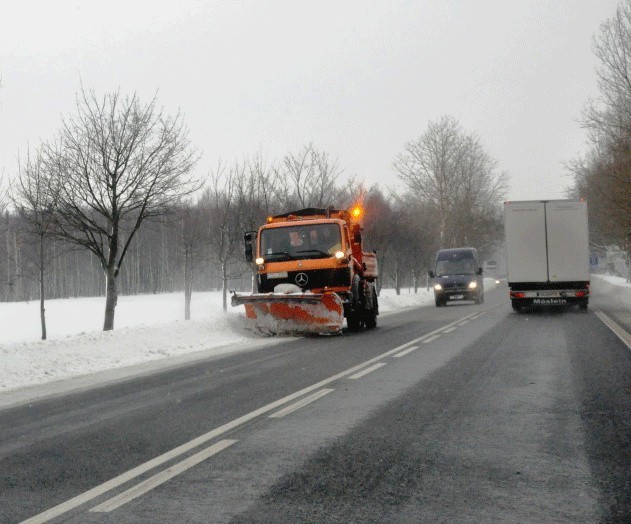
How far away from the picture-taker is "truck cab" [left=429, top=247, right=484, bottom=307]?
3741 cm

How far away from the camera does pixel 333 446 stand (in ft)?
20.8

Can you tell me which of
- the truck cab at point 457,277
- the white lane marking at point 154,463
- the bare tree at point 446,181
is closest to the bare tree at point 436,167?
the bare tree at point 446,181

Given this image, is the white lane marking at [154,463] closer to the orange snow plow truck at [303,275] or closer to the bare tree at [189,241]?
the orange snow plow truck at [303,275]

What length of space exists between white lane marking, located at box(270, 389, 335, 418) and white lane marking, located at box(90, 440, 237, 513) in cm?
136

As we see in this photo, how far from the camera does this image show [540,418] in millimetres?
7516

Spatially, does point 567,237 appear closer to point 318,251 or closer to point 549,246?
point 549,246

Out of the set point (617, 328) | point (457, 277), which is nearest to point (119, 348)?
point (617, 328)

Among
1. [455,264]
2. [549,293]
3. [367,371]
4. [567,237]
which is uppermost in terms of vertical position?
[567,237]

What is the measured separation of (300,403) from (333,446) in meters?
2.32

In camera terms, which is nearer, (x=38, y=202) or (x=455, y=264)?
(x=38, y=202)

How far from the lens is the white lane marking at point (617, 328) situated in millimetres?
15988

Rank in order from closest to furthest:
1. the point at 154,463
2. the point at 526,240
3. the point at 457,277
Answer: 1. the point at 154,463
2. the point at 526,240
3. the point at 457,277

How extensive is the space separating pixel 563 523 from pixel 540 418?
334 centimetres

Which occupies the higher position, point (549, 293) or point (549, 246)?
point (549, 246)
